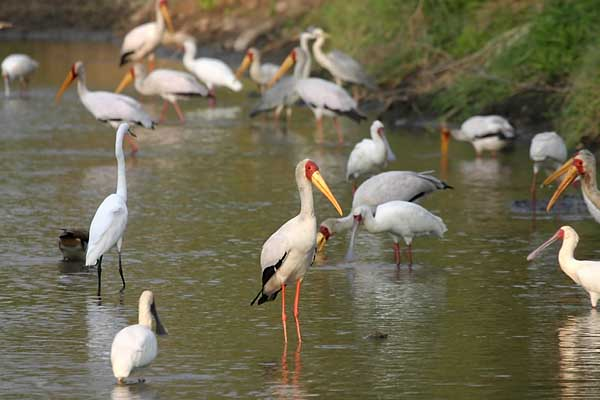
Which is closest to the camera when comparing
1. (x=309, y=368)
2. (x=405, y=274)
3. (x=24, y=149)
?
(x=309, y=368)

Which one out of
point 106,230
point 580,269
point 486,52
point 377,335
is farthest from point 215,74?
point 377,335

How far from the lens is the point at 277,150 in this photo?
2002cm

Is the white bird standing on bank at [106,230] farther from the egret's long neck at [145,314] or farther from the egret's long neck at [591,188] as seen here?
the egret's long neck at [591,188]

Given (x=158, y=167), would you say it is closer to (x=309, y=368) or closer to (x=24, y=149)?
(x=24, y=149)

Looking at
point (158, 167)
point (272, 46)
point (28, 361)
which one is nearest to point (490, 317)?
point (28, 361)

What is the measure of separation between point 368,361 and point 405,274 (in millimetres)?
2900

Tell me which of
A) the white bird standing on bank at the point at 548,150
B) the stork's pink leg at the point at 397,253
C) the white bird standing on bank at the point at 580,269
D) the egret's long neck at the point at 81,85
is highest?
the egret's long neck at the point at 81,85

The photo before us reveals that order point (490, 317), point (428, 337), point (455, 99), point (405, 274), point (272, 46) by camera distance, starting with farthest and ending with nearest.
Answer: point (272, 46), point (455, 99), point (405, 274), point (490, 317), point (428, 337)

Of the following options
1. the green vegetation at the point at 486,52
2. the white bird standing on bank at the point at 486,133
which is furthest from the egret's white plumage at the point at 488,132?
the green vegetation at the point at 486,52

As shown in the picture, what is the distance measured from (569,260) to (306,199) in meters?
2.09

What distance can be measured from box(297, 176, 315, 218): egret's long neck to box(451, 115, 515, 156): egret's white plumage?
9.33 metres

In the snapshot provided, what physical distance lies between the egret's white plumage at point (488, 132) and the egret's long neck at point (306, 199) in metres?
9.33

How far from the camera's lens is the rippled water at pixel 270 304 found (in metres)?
8.66

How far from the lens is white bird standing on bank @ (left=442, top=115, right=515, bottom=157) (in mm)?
18703
